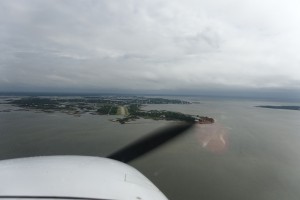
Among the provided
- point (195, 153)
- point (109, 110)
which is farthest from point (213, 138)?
point (109, 110)

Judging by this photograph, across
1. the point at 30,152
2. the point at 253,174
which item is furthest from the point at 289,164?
the point at 30,152

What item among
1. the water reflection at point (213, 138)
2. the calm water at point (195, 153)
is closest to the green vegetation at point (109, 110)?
the calm water at point (195, 153)

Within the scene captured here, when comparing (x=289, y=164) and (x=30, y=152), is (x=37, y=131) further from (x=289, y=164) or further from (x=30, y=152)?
(x=289, y=164)

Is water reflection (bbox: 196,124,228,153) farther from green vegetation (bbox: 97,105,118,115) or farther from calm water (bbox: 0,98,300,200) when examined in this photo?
green vegetation (bbox: 97,105,118,115)

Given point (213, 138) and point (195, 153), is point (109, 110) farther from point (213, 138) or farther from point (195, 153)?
point (195, 153)

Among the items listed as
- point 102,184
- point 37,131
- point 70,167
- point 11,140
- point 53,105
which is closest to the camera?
point 102,184

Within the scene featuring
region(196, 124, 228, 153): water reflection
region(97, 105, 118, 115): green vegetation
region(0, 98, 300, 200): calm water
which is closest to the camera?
region(0, 98, 300, 200): calm water

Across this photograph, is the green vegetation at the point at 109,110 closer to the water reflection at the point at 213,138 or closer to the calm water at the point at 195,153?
the calm water at the point at 195,153

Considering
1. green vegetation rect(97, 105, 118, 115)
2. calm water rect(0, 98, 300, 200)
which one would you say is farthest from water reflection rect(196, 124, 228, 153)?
green vegetation rect(97, 105, 118, 115)
